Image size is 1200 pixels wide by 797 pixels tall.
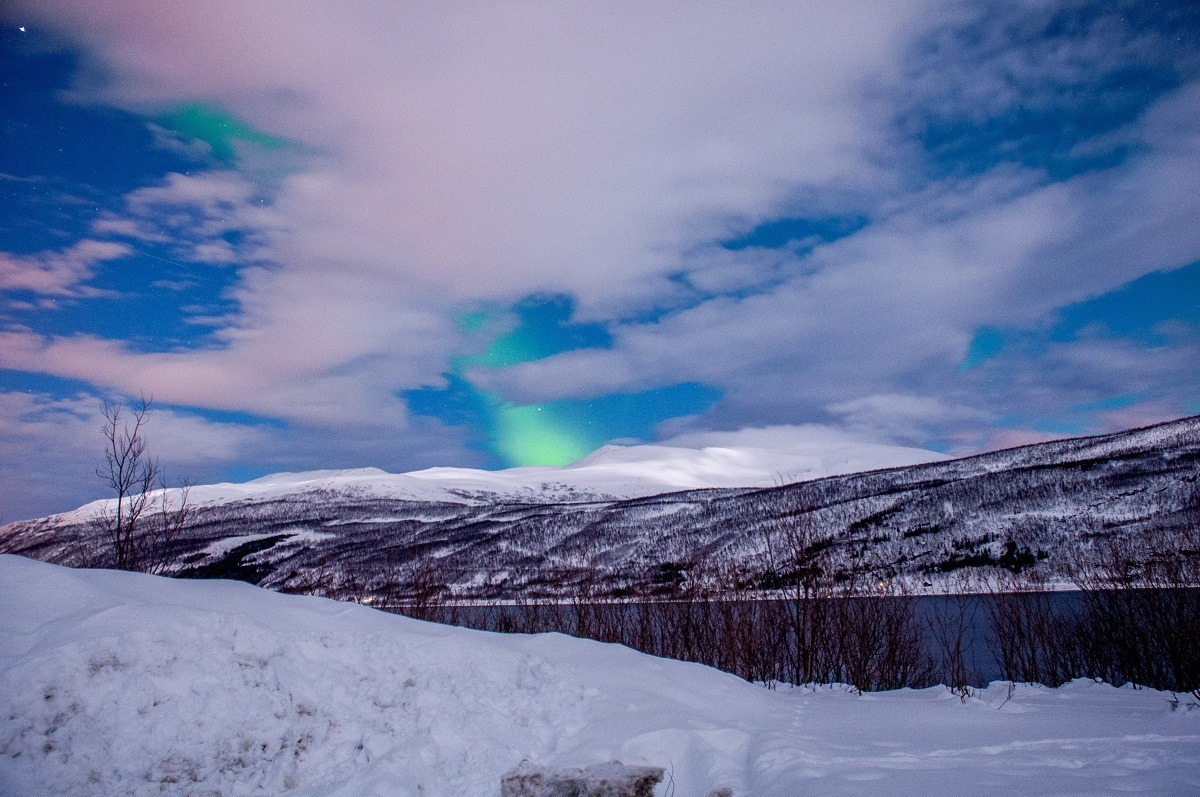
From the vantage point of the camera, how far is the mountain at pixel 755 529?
65062mm

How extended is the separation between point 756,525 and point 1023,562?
32304mm

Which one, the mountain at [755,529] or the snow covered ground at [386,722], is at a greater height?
the mountain at [755,529]

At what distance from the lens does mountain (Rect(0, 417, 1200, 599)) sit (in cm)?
6506

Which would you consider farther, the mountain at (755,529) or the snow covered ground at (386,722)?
the mountain at (755,529)

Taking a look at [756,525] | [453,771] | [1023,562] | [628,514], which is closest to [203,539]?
[628,514]

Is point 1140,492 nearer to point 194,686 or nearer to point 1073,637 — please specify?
point 1073,637

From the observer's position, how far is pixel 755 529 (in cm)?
8569

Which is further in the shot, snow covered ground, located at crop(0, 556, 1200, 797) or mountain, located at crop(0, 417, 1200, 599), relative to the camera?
mountain, located at crop(0, 417, 1200, 599)

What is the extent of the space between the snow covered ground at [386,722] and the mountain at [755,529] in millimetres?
39091

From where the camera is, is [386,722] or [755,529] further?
[755,529]

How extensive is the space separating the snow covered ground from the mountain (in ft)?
128

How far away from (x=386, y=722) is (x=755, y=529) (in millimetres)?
83042

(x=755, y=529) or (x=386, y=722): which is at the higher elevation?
(x=755, y=529)

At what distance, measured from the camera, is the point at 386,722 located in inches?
275
